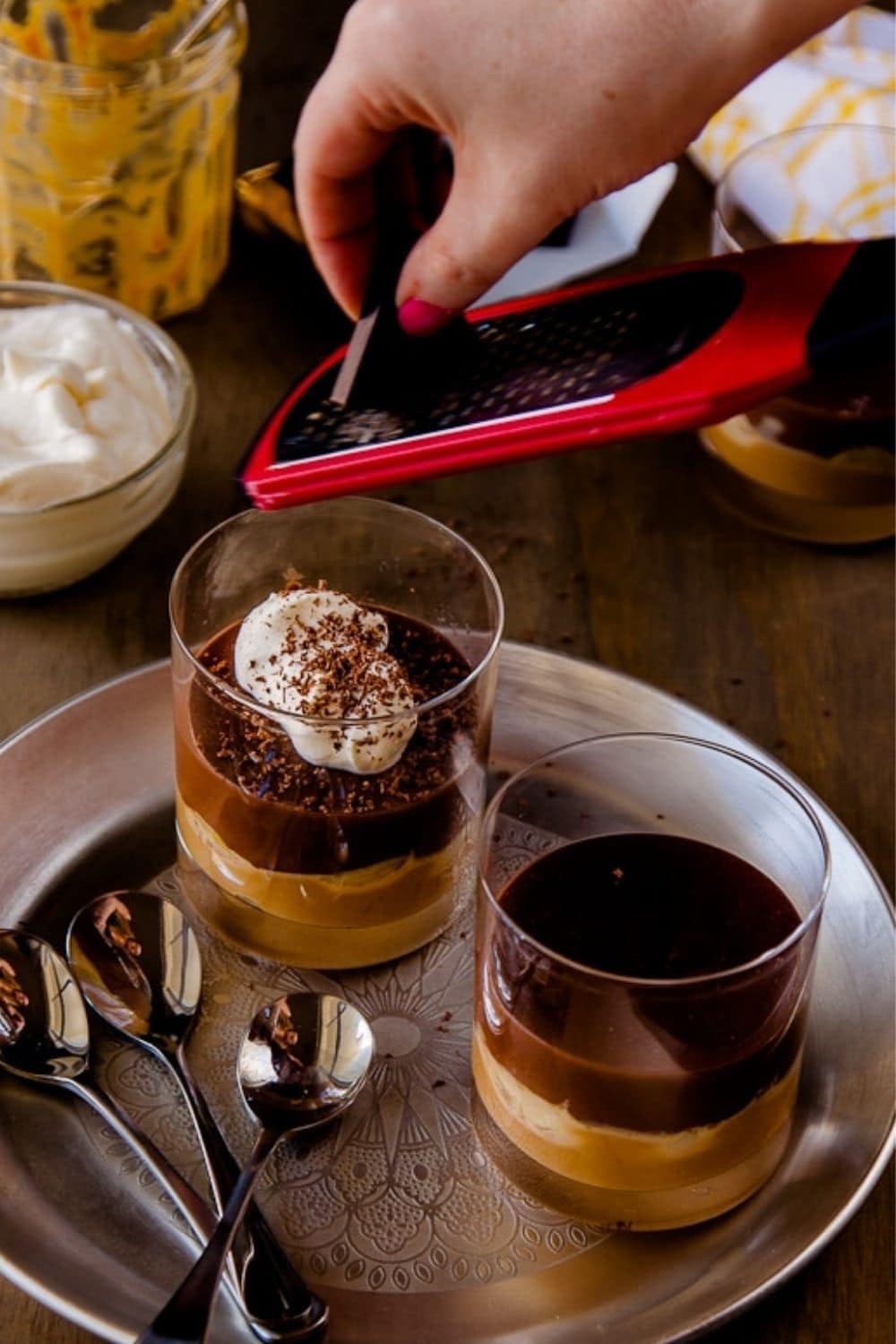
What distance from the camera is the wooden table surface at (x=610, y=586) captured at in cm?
105

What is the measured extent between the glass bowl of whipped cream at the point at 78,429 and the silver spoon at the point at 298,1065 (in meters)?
0.37

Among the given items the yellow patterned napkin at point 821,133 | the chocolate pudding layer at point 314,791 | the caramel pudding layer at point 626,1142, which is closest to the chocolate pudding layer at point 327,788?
the chocolate pudding layer at point 314,791

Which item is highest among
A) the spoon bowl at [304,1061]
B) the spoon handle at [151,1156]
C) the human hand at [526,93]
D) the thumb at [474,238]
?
the human hand at [526,93]

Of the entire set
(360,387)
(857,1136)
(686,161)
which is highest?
(360,387)

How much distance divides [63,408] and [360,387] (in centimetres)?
22

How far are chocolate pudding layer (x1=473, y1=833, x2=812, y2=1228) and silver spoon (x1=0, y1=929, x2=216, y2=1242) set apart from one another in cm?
17

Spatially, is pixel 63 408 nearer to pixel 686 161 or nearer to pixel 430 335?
pixel 430 335

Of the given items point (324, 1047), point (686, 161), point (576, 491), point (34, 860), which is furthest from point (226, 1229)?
point (686, 161)

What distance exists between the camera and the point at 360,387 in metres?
0.96

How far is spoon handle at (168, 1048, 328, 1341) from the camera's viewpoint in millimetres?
677

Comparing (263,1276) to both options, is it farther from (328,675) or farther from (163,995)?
(328,675)

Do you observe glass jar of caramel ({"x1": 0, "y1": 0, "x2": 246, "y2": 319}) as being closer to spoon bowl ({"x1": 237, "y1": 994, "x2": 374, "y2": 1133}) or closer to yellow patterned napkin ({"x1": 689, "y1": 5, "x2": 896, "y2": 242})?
yellow patterned napkin ({"x1": 689, "y1": 5, "x2": 896, "y2": 242})

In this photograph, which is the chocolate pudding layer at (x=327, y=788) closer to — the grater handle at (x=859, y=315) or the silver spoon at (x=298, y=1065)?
the silver spoon at (x=298, y=1065)

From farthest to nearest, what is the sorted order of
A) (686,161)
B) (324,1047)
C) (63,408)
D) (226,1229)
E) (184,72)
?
(686,161) < (184,72) < (63,408) < (324,1047) < (226,1229)
